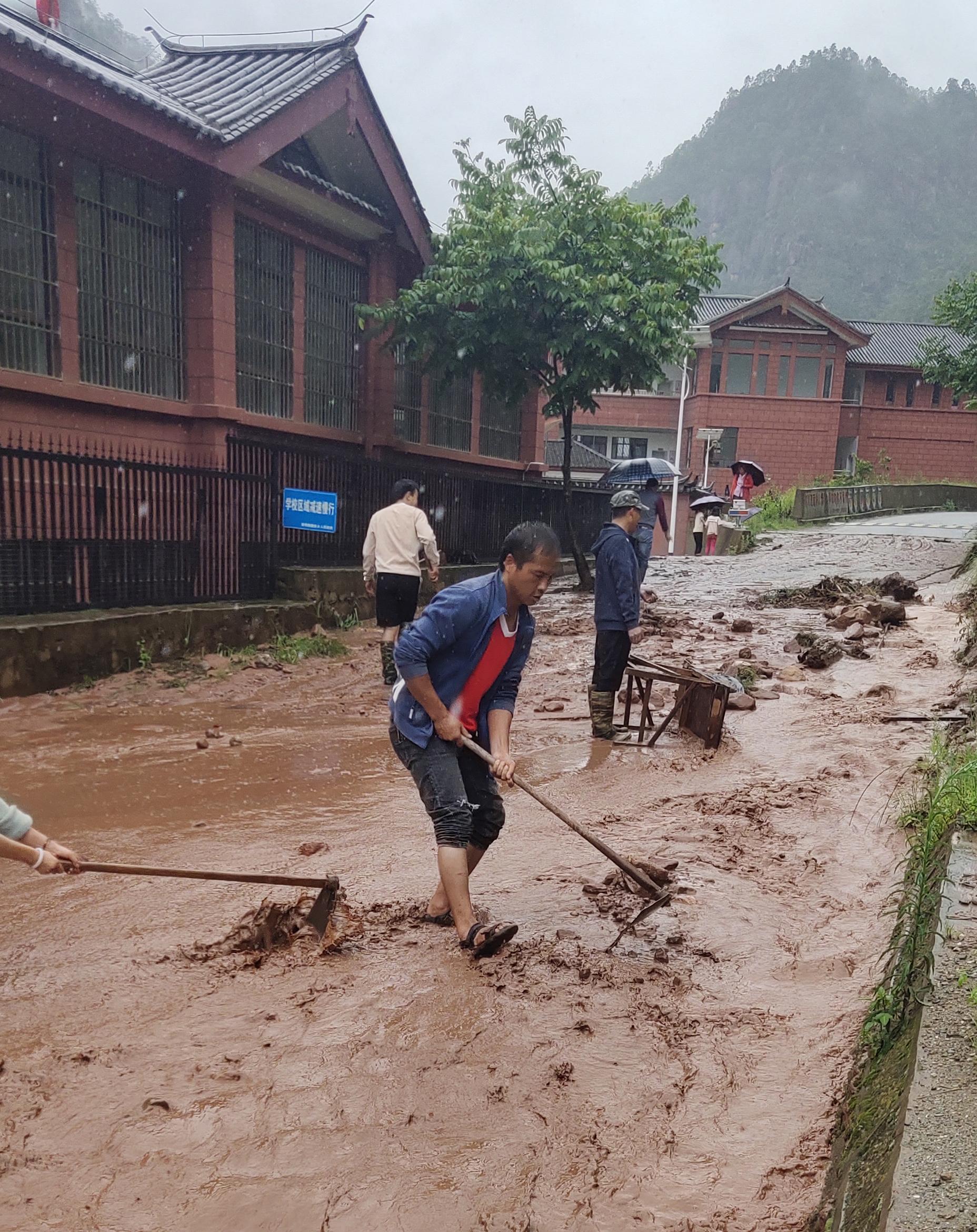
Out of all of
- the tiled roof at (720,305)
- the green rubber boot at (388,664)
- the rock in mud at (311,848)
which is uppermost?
the tiled roof at (720,305)

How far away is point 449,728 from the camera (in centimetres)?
346

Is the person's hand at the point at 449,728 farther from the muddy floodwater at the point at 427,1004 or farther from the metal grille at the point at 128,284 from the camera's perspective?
the metal grille at the point at 128,284

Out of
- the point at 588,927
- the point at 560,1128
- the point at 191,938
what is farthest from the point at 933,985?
the point at 191,938

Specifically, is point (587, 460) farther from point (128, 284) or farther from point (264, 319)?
point (128, 284)

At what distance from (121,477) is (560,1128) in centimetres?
726

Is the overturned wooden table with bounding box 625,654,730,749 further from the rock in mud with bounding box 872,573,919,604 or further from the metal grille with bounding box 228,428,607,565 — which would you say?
the rock in mud with bounding box 872,573,919,604

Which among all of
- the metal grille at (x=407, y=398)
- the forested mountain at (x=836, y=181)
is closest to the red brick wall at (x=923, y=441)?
the metal grille at (x=407, y=398)

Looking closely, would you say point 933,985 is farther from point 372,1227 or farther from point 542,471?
point 542,471

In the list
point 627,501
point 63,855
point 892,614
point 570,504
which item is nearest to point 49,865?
point 63,855

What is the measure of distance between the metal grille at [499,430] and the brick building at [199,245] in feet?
8.82

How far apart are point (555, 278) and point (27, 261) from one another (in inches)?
233

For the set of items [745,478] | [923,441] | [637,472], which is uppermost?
[923,441]

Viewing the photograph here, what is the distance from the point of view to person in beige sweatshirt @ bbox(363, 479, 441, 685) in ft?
26.3

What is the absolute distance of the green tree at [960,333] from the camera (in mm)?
28453
